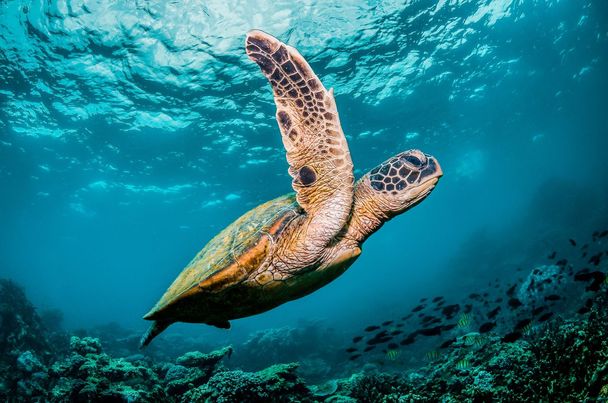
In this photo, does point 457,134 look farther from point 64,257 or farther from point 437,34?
point 64,257

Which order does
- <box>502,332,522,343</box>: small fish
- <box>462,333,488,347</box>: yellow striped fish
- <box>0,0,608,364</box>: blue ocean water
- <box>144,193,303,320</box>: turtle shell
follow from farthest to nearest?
<box>0,0,608,364</box>: blue ocean water, <box>462,333,488,347</box>: yellow striped fish, <box>502,332,522,343</box>: small fish, <box>144,193,303,320</box>: turtle shell

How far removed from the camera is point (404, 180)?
287 cm

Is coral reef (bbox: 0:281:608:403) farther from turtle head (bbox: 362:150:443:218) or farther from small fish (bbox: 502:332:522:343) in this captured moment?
turtle head (bbox: 362:150:443:218)

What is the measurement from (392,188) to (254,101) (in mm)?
10738

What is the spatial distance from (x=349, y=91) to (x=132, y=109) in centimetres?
912

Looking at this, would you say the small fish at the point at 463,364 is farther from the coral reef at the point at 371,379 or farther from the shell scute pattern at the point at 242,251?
the shell scute pattern at the point at 242,251

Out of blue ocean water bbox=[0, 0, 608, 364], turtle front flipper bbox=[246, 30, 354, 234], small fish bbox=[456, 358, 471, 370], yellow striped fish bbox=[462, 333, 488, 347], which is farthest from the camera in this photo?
blue ocean water bbox=[0, 0, 608, 364]

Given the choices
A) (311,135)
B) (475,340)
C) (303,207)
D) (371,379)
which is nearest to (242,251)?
(303,207)

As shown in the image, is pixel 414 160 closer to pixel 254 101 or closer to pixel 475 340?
pixel 475 340

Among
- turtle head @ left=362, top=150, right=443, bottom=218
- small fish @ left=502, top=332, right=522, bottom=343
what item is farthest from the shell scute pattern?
small fish @ left=502, top=332, right=522, bottom=343

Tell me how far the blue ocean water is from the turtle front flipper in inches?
286

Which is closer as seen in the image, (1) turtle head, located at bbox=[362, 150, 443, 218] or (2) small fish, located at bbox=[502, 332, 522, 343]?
(1) turtle head, located at bbox=[362, 150, 443, 218]

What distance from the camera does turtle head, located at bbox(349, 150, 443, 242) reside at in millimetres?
2805

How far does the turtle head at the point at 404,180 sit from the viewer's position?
2.79m
